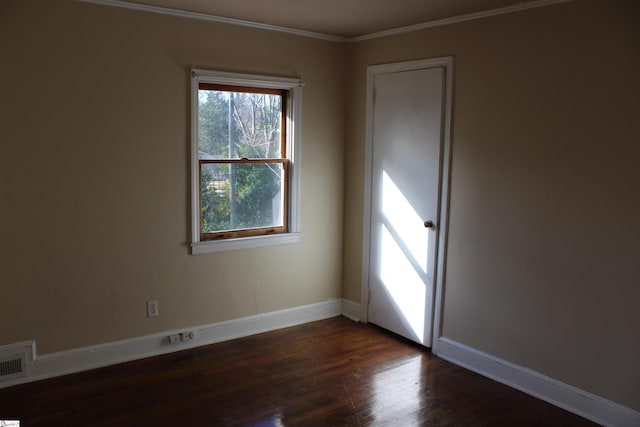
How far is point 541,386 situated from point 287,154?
100 inches

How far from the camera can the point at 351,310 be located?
4.74 metres

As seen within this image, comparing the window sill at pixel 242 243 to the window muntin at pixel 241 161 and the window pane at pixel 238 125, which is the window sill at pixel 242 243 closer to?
the window muntin at pixel 241 161

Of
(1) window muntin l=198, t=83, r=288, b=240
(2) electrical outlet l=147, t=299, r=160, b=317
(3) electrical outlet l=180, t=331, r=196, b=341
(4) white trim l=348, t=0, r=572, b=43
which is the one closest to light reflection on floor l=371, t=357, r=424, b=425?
(3) electrical outlet l=180, t=331, r=196, b=341

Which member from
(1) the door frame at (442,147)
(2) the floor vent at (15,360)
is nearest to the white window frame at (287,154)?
(1) the door frame at (442,147)

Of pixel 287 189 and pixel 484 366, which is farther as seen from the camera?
pixel 287 189

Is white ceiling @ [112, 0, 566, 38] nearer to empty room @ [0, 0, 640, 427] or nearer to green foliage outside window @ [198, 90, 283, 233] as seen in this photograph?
empty room @ [0, 0, 640, 427]

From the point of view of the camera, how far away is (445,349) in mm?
3875

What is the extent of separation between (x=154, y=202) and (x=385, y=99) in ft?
6.42

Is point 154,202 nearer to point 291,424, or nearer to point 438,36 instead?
point 291,424

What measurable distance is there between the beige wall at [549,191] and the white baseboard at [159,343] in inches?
50.2

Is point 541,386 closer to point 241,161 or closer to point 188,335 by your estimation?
point 188,335

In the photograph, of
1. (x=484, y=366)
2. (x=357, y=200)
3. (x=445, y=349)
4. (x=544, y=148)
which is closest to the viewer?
(x=544, y=148)

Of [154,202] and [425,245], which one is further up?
[154,202]

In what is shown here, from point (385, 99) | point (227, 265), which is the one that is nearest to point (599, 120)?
point (385, 99)
